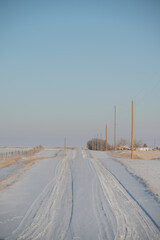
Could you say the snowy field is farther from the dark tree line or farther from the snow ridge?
the dark tree line

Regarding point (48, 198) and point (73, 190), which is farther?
point (73, 190)

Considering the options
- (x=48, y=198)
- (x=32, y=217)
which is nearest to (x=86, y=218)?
(x=32, y=217)

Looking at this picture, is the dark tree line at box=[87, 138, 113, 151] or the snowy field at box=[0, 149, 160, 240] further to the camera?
the dark tree line at box=[87, 138, 113, 151]

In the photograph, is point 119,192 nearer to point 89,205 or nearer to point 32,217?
point 89,205

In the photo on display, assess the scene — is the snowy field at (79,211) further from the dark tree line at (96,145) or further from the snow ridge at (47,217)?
the dark tree line at (96,145)

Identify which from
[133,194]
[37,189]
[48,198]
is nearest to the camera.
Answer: [48,198]

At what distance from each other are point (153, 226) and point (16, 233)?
3585mm

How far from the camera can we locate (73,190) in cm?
1384

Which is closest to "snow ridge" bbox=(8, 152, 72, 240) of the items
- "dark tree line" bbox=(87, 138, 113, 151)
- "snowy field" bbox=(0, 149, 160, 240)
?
"snowy field" bbox=(0, 149, 160, 240)

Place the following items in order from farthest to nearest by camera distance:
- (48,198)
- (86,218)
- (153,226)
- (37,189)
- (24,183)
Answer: (24,183), (37,189), (48,198), (86,218), (153,226)

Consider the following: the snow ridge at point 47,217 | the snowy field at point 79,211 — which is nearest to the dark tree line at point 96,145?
the snowy field at point 79,211

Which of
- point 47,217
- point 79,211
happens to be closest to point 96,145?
point 79,211

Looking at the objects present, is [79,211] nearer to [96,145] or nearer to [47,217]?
[47,217]

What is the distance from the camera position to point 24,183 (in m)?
16.4
